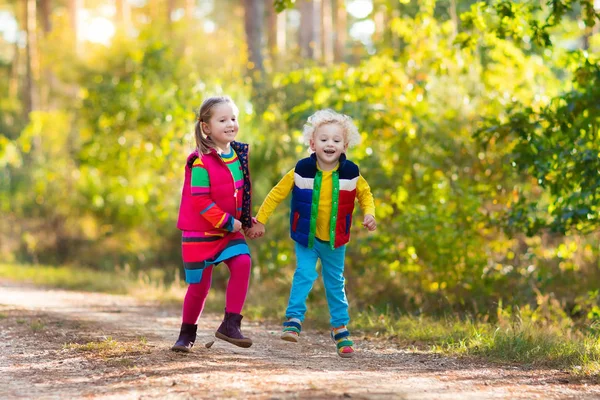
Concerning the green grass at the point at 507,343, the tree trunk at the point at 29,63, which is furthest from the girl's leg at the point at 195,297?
the tree trunk at the point at 29,63

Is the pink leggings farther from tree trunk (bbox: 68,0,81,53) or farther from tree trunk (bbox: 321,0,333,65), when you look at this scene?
tree trunk (bbox: 321,0,333,65)

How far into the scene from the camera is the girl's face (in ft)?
19.7

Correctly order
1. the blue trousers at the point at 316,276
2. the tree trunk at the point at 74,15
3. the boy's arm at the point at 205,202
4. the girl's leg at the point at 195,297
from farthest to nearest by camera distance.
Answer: the tree trunk at the point at 74,15 < the blue trousers at the point at 316,276 < the girl's leg at the point at 195,297 < the boy's arm at the point at 205,202

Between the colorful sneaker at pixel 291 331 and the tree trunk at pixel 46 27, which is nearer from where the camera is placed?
the colorful sneaker at pixel 291 331

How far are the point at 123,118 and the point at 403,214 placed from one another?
25.4 ft

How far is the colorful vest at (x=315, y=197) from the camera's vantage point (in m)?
6.16

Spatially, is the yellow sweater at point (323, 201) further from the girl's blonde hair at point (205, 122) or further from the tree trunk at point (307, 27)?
the tree trunk at point (307, 27)

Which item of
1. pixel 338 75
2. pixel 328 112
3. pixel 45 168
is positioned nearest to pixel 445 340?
pixel 328 112

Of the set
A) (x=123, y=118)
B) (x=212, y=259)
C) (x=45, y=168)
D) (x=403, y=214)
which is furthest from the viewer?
(x=45, y=168)

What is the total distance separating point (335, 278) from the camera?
636 cm

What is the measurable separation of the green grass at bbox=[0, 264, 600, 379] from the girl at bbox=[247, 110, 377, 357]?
1.32 m

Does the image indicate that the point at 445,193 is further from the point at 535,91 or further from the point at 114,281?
the point at 114,281

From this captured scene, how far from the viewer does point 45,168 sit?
18.3 m

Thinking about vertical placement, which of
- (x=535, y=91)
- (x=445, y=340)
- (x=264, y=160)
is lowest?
(x=445, y=340)
